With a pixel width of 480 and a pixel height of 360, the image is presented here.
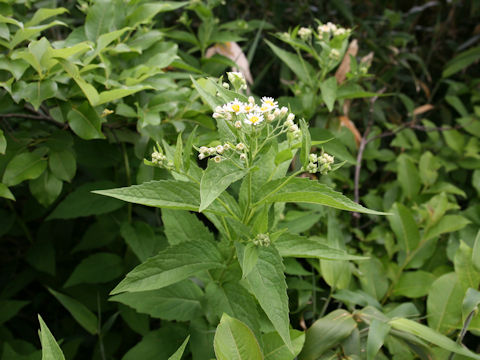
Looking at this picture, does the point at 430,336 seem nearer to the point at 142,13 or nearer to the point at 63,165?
the point at 63,165

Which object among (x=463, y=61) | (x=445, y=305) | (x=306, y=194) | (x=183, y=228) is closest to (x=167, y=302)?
(x=183, y=228)

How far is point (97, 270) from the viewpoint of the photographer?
4.42 ft

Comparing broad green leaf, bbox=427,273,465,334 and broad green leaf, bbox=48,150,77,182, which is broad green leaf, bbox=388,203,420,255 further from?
broad green leaf, bbox=48,150,77,182

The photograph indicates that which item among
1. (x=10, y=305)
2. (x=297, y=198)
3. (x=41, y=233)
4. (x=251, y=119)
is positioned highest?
(x=251, y=119)

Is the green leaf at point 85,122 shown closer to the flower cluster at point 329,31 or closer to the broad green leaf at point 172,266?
the broad green leaf at point 172,266

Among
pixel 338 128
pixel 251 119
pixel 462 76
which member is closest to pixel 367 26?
pixel 462 76

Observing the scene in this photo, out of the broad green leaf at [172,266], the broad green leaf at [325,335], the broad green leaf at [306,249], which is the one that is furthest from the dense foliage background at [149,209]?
the broad green leaf at [306,249]

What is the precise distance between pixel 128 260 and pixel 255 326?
25.1 inches

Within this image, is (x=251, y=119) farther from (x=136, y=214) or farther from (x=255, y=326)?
(x=136, y=214)

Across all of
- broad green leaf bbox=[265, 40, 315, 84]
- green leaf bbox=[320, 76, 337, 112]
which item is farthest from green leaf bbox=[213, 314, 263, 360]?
broad green leaf bbox=[265, 40, 315, 84]

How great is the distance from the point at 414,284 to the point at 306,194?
2.73 feet

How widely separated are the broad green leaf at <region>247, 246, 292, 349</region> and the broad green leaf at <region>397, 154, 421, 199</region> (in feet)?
3.66

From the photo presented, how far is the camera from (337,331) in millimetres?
1052

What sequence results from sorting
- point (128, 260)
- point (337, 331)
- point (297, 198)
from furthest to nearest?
point (128, 260) → point (337, 331) → point (297, 198)
